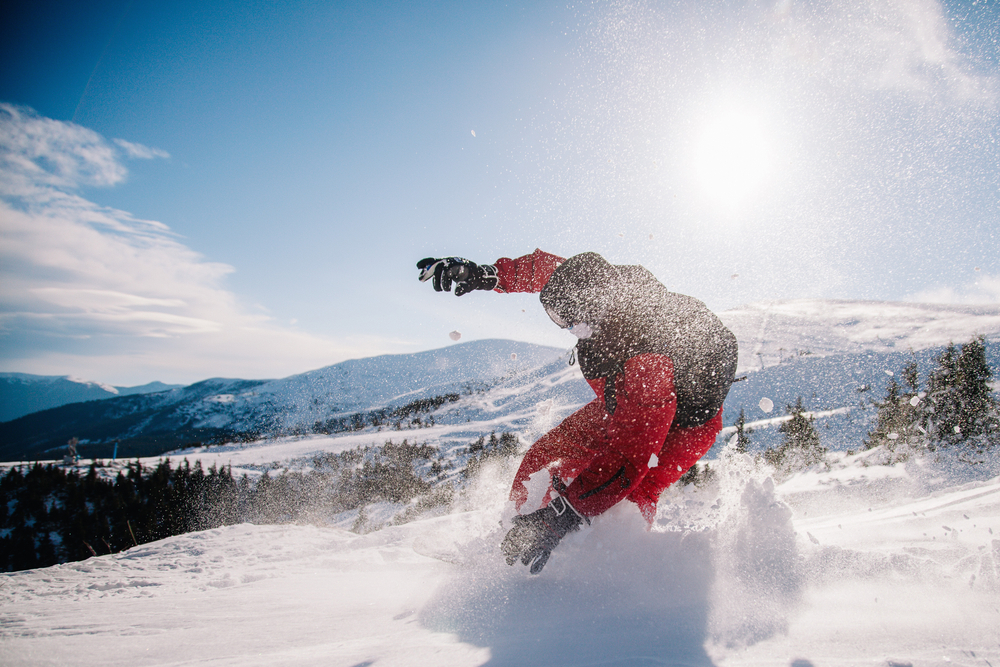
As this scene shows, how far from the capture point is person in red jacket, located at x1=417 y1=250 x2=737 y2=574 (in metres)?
2.16

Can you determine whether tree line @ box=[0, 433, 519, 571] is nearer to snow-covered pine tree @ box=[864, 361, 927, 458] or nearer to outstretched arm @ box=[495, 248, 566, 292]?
snow-covered pine tree @ box=[864, 361, 927, 458]

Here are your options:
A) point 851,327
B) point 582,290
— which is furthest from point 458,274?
point 851,327

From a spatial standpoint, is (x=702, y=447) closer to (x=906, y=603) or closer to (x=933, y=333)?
(x=906, y=603)

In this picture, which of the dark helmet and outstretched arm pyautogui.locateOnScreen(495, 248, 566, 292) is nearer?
the dark helmet

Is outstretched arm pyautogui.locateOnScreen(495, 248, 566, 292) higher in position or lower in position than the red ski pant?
higher

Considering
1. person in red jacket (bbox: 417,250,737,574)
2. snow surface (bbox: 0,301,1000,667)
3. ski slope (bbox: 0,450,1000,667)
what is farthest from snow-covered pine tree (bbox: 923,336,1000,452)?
person in red jacket (bbox: 417,250,737,574)

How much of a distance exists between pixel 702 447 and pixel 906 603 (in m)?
1.18

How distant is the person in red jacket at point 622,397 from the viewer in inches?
85.1

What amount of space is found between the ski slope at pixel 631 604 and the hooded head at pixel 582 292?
1.06 m

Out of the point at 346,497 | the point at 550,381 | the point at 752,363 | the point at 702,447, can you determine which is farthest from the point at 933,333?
the point at 702,447

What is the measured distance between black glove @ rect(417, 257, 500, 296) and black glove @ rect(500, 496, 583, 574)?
Result: 1.65 m

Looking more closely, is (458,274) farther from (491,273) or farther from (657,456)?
(657,456)

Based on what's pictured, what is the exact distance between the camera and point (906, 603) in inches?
61.4

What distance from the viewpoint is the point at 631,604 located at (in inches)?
68.7
